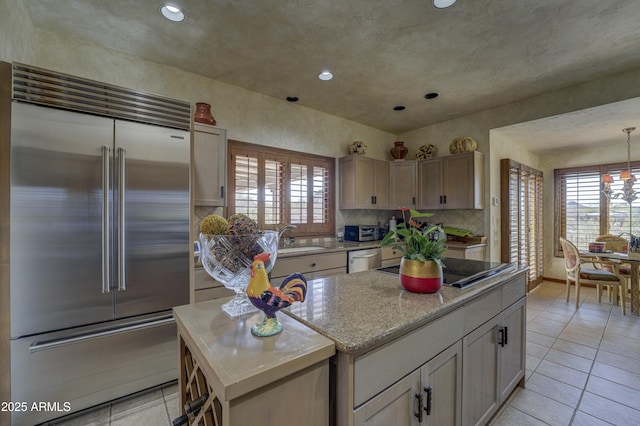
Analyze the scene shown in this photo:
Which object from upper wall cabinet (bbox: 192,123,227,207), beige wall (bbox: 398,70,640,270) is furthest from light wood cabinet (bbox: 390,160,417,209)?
upper wall cabinet (bbox: 192,123,227,207)

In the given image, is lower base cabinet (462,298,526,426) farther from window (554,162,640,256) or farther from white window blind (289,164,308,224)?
window (554,162,640,256)

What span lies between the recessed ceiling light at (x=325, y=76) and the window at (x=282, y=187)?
1.06 meters

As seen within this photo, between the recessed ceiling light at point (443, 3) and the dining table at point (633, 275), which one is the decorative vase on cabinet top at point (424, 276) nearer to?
the recessed ceiling light at point (443, 3)

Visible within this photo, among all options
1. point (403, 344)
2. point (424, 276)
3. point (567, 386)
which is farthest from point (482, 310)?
point (567, 386)

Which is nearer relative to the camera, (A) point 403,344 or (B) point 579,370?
(A) point 403,344

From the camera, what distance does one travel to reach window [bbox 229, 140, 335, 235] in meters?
3.25

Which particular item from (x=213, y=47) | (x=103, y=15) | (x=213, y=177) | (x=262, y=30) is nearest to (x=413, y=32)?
(x=262, y=30)

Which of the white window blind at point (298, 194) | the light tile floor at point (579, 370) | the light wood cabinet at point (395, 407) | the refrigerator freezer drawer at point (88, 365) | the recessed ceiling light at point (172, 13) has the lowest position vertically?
the light tile floor at point (579, 370)

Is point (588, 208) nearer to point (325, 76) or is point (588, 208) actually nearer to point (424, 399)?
point (325, 76)

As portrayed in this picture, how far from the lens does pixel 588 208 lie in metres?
4.86

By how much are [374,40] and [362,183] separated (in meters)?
2.05

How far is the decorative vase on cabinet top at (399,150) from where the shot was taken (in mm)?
4637

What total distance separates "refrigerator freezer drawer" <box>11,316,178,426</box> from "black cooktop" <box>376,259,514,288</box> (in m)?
1.76

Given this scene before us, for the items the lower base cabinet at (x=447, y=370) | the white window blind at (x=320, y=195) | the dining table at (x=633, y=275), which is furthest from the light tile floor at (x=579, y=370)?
the white window blind at (x=320, y=195)
